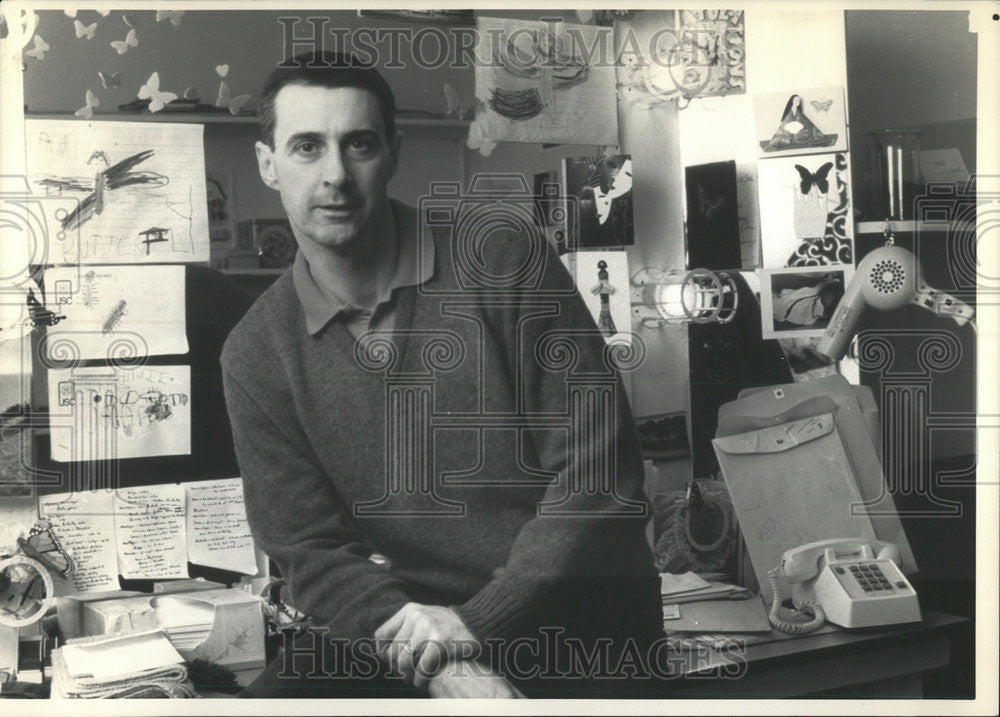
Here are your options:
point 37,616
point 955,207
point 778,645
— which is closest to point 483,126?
point 955,207

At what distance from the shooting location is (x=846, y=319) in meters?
2.47

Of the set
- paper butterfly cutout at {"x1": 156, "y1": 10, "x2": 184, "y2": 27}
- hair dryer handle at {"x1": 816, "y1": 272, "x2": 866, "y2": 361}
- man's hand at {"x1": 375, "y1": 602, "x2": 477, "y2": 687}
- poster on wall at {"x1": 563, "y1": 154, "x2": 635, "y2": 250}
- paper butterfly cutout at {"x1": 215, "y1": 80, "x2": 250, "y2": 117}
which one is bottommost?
man's hand at {"x1": 375, "y1": 602, "x2": 477, "y2": 687}

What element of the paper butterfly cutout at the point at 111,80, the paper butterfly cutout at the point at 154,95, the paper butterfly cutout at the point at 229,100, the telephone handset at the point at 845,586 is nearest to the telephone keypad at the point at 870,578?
the telephone handset at the point at 845,586

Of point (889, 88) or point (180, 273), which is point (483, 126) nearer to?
point (180, 273)

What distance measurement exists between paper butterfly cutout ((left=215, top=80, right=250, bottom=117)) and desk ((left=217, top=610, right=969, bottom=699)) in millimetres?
1259

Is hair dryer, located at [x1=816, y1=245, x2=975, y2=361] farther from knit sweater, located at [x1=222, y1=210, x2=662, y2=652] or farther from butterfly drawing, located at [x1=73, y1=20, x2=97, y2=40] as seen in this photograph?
butterfly drawing, located at [x1=73, y1=20, x2=97, y2=40]

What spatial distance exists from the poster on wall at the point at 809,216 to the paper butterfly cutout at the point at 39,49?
1631mm

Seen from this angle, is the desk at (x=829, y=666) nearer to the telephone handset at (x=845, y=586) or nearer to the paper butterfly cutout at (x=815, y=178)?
the telephone handset at (x=845, y=586)

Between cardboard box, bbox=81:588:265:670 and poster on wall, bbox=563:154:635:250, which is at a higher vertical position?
poster on wall, bbox=563:154:635:250

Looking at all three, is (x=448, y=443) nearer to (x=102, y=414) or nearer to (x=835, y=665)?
(x=102, y=414)

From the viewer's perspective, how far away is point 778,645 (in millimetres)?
2432

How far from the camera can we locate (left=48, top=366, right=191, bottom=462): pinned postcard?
2453mm

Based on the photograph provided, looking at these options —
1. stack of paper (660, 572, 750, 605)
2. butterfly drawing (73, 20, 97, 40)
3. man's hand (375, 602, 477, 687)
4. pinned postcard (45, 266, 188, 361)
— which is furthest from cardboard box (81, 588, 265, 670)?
butterfly drawing (73, 20, 97, 40)

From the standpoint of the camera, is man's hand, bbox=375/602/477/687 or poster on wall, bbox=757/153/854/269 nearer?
man's hand, bbox=375/602/477/687
